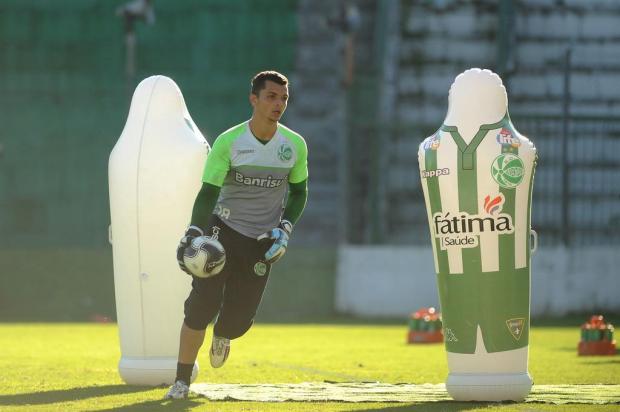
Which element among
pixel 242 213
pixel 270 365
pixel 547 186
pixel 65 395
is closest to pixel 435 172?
pixel 242 213

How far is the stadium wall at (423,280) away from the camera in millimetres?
20031

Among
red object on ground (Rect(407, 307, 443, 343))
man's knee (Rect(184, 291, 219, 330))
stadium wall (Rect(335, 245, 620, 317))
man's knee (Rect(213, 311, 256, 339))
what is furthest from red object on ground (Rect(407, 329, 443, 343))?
man's knee (Rect(184, 291, 219, 330))

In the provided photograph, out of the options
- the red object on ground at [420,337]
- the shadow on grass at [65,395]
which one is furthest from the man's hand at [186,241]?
the red object on ground at [420,337]

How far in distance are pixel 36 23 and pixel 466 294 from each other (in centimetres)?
1700

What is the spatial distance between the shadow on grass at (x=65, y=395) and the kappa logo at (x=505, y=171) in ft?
8.92

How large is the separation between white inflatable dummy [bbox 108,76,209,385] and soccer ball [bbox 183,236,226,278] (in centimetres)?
126

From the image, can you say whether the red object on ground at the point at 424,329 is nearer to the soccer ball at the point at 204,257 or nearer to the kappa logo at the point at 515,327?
the kappa logo at the point at 515,327

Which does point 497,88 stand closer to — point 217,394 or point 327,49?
point 217,394

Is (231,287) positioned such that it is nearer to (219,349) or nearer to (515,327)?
(219,349)

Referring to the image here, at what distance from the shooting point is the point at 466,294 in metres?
8.75

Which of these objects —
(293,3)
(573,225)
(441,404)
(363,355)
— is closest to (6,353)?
(363,355)

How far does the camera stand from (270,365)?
1216 centimetres

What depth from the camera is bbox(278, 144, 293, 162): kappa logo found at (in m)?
9.05

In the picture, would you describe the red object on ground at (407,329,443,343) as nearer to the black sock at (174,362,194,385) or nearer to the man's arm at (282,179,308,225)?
the man's arm at (282,179,308,225)
